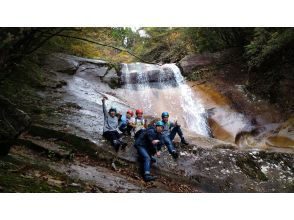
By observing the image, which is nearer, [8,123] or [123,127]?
[8,123]

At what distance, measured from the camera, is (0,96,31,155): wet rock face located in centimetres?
620

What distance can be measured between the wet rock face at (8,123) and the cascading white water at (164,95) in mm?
7055

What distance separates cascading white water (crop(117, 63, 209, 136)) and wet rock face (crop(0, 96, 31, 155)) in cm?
706

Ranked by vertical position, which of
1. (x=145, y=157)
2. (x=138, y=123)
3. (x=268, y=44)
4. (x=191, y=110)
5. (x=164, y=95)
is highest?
(x=268, y=44)

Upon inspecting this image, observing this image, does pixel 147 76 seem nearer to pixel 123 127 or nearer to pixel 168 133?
pixel 123 127

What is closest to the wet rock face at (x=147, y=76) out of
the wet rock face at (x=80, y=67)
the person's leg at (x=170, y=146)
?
the wet rock face at (x=80, y=67)

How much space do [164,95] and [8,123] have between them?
9.41 meters

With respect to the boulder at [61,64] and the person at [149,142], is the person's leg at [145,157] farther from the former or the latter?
the boulder at [61,64]

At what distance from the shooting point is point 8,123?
6223 millimetres

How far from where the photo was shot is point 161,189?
7359 mm

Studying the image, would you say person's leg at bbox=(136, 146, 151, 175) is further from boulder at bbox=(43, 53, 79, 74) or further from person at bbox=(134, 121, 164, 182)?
boulder at bbox=(43, 53, 79, 74)

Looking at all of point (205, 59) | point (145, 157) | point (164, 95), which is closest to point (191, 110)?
point (164, 95)

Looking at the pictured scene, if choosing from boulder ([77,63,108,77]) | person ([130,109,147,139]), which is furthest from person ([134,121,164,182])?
boulder ([77,63,108,77])
